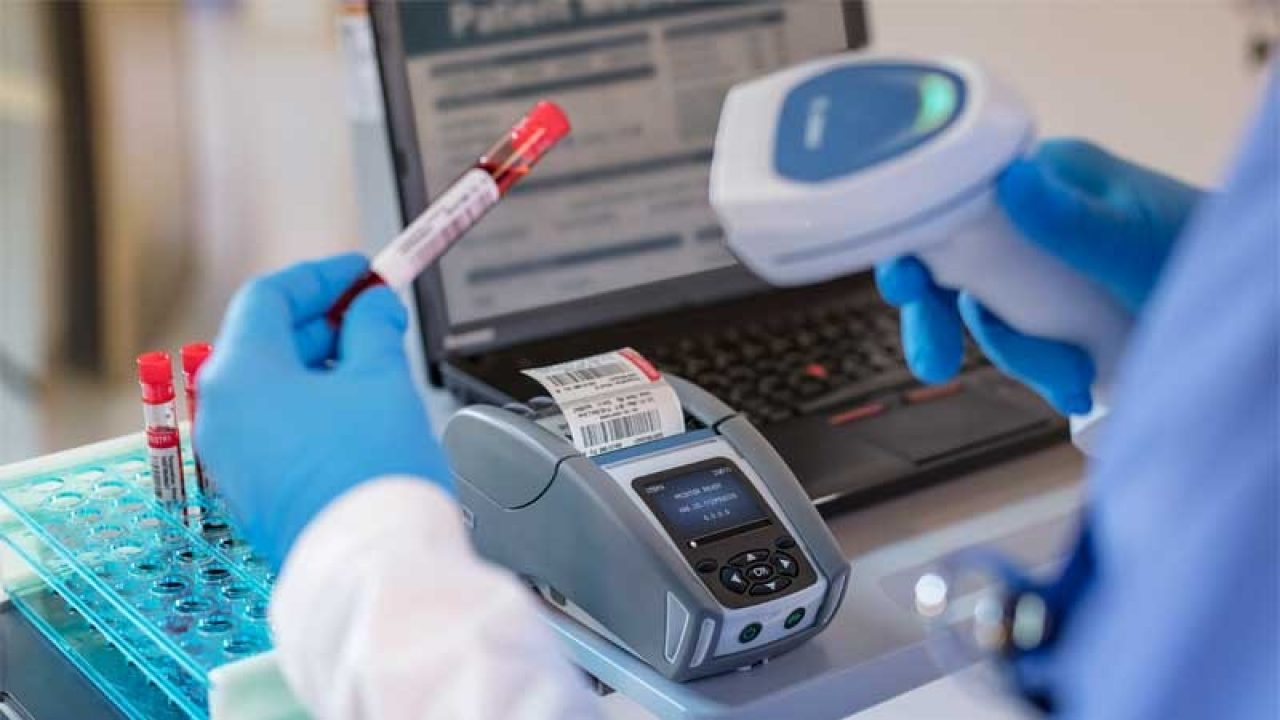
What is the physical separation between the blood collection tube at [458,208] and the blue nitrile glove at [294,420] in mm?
35

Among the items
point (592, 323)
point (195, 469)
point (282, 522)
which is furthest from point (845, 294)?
point (282, 522)

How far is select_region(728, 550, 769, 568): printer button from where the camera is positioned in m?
0.75

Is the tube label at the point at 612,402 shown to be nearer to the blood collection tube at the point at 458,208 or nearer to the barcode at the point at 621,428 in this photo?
the barcode at the point at 621,428

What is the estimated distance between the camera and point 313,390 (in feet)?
2.05

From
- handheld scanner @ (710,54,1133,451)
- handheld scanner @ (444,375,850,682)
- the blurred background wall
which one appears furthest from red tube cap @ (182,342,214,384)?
the blurred background wall

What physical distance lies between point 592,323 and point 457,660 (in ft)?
1.97

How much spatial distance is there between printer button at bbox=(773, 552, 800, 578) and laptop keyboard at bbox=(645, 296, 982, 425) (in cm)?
24

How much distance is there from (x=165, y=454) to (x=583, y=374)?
→ 0.22 meters

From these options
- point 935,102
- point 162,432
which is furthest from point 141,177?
point 935,102

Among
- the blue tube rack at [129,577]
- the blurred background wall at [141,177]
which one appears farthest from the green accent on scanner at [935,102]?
the blurred background wall at [141,177]

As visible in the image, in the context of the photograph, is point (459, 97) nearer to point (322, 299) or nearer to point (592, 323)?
point (592, 323)

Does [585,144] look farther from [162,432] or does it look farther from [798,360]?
[162,432]

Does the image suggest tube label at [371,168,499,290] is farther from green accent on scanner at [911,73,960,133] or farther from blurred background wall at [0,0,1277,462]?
blurred background wall at [0,0,1277,462]

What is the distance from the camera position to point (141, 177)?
260 cm
